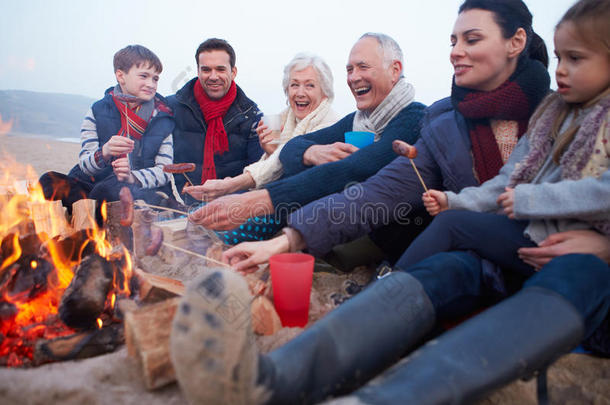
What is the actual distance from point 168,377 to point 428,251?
107cm

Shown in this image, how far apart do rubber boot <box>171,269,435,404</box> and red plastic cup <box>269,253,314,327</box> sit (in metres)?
0.40

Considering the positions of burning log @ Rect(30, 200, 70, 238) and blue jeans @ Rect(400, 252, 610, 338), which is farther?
burning log @ Rect(30, 200, 70, 238)

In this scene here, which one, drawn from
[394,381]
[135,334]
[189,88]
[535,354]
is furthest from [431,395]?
[189,88]

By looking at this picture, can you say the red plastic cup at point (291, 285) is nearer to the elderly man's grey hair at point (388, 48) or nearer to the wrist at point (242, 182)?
the wrist at point (242, 182)

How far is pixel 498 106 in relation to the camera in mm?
1916

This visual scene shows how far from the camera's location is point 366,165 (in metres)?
2.29

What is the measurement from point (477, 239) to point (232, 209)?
48.0 inches

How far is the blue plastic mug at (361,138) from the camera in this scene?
2.60 m

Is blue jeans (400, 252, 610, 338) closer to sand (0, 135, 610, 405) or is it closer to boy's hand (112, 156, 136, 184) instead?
sand (0, 135, 610, 405)

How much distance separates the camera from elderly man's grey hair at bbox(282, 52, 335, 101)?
3.39 meters

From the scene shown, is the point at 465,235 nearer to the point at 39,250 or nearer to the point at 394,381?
the point at 394,381

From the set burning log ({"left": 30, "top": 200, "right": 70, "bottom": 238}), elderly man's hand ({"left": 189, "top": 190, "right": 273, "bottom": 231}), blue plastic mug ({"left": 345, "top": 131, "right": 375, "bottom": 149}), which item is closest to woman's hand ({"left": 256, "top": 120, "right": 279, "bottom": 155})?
blue plastic mug ({"left": 345, "top": 131, "right": 375, "bottom": 149})

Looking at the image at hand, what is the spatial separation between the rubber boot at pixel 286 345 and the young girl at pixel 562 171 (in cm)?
45

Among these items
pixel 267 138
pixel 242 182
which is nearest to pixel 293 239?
pixel 242 182
